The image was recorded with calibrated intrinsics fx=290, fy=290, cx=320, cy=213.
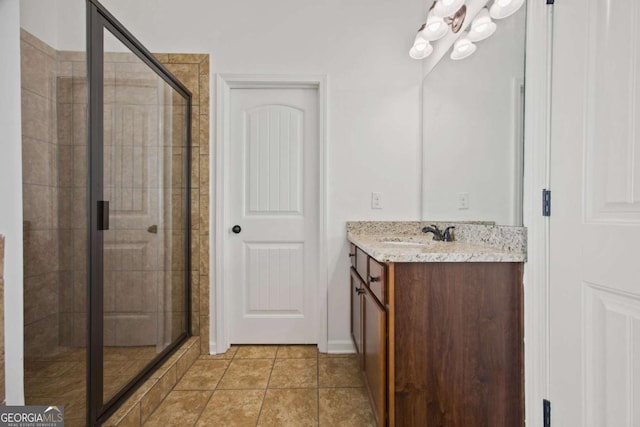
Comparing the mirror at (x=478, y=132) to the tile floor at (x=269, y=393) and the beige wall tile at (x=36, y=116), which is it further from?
the beige wall tile at (x=36, y=116)

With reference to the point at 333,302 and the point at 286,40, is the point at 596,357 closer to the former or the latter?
the point at 333,302

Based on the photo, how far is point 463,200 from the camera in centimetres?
164

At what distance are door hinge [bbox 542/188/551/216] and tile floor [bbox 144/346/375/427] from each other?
122 centimetres

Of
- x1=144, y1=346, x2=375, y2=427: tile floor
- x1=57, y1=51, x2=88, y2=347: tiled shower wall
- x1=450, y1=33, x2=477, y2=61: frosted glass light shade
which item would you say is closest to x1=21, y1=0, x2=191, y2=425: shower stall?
x1=57, y1=51, x2=88, y2=347: tiled shower wall

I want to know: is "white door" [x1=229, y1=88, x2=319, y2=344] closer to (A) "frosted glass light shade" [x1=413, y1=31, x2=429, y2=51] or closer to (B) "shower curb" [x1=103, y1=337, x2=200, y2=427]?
(B) "shower curb" [x1=103, y1=337, x2=200, y2=427]

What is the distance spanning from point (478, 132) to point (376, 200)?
82cm

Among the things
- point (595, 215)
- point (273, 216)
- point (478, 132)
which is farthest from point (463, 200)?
point (273, 216)

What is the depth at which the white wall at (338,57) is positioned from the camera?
211 centimetres

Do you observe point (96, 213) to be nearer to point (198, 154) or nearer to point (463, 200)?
point (198, 154)

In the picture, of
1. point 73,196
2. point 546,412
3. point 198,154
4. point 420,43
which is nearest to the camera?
point 546,412

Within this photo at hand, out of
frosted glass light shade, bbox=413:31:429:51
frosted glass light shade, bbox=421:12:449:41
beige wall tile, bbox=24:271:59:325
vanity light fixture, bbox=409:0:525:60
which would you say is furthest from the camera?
frosted glass light shade, bbox=413:31:429:51

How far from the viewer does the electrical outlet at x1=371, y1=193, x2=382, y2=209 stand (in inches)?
83.7

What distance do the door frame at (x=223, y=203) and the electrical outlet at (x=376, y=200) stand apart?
0.35 m

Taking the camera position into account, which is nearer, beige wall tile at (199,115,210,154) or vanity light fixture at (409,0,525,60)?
vanity light fixture at (409,0,525,60)
